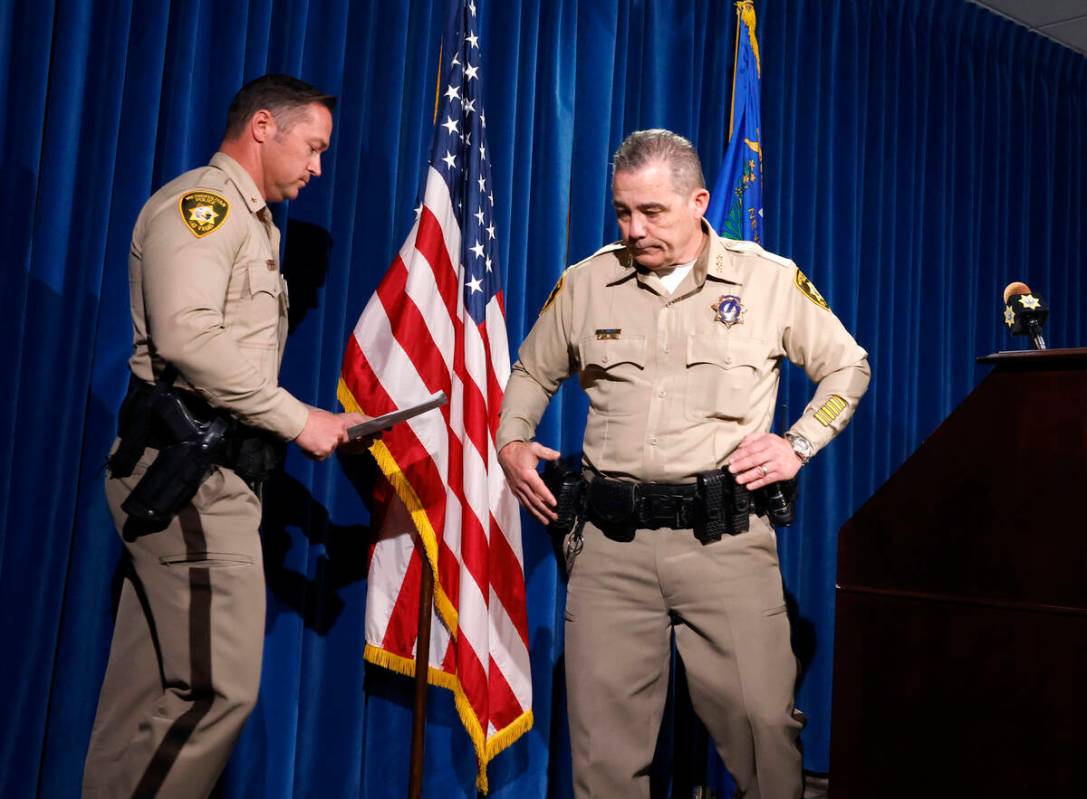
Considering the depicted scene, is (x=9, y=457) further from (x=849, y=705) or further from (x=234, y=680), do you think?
(x=849, y=705)

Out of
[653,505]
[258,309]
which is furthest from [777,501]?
[258,309]

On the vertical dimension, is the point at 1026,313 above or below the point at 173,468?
above

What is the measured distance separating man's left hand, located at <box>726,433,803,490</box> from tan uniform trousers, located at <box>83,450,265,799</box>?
982 millimetres

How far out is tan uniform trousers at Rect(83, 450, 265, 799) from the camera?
1.94 meters

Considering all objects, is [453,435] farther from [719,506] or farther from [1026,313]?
[1026,313]

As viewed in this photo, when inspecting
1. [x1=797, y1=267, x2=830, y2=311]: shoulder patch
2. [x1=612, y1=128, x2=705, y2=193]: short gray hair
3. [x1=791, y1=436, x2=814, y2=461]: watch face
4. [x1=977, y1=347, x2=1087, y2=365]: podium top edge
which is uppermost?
[x1=612, y1=128, x2=705, y2=193]: short gray hair

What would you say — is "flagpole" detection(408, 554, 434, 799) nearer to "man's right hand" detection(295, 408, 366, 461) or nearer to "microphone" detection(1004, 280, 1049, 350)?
"man's right hand" detection(295, 408, 366, 461)

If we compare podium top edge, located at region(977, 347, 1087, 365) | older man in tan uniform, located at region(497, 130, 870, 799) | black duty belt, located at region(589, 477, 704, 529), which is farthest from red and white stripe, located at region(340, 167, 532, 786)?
podium top edge, located at region(977, 347, 1087, 365)

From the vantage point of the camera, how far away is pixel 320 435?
6.81ft

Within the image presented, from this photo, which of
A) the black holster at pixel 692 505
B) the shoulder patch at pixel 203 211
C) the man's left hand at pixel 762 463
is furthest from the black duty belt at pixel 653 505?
the shoulder patch at pixel 203 211

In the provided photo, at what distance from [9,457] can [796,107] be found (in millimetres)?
3031

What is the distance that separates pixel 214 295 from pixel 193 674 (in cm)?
71

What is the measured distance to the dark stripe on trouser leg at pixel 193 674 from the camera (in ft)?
A: 6.31

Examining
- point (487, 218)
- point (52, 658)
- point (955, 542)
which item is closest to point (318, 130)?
point (487, 218)
